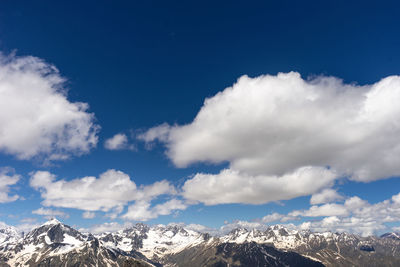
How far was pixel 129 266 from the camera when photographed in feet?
365
